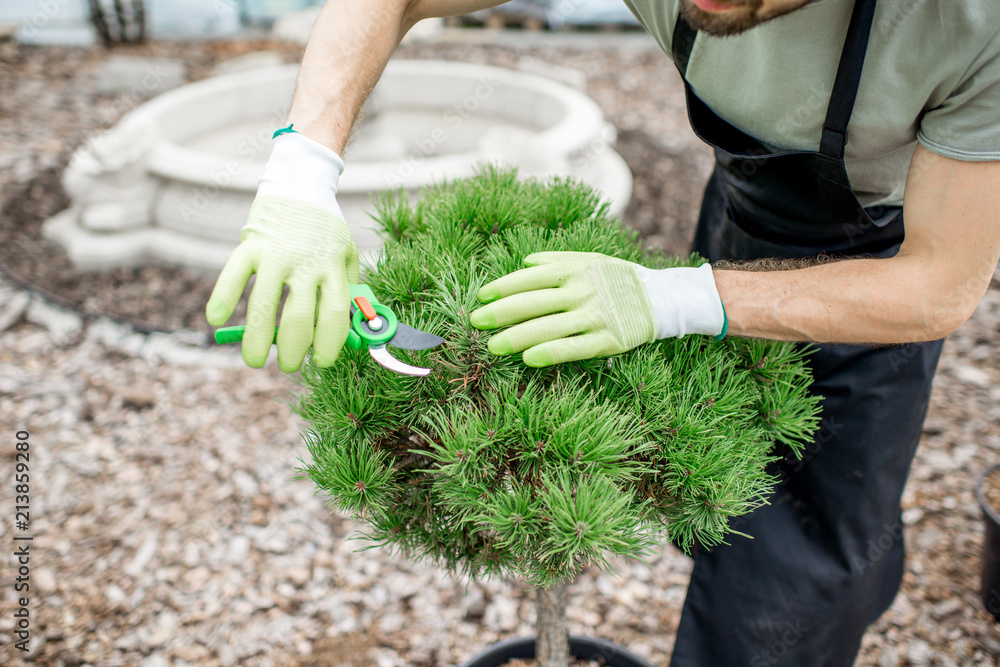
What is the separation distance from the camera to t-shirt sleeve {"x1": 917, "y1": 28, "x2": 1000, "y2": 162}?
3.31 feet

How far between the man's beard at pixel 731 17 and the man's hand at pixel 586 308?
0.40 metres

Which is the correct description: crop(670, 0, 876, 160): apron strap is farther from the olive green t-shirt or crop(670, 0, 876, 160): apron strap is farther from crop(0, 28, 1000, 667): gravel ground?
crop(0, 28, 1000, 667): gravel ground

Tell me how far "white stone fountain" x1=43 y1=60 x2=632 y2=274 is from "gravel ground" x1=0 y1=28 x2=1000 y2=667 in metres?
0.58

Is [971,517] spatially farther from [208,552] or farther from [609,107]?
[609,107]

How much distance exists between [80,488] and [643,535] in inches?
85.3

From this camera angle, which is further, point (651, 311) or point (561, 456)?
point (651, 311)

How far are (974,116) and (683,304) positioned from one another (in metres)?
0.53

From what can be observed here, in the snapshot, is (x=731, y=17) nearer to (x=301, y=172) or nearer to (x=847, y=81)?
(x=847, y=81)

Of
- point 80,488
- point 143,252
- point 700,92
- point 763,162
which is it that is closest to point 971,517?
point 763,162

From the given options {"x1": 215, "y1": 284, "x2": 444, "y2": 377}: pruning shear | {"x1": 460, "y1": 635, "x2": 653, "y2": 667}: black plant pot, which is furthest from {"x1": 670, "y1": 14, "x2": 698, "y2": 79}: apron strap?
{"x1": 460, "y1": 635, "x2": 653, "y2": 667}: black plant pot

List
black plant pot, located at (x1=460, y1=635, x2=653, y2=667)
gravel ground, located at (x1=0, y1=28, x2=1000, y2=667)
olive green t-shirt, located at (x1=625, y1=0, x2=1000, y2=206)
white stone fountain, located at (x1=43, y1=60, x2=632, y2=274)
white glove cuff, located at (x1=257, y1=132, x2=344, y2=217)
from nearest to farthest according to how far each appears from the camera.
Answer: olive green t-shirt, located at (x1=625, y1=0, x2=1000, y2=206) < white glove cuff, located at (x1=257, y1=132, x2=344, y2=217) < black plant pot, located at (x1=460, y1=635, x2=653, y2=667) < gravel ground, located at (x1=0, y1=28, x2=1000, y2=667) < white stone fountain, located at (x1=43, y1=60, x2=632, y2=274)

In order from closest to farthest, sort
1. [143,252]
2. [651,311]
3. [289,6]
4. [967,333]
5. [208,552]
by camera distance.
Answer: [651,311] → [208,552] → [967,333] → [143,252] → [289,6]

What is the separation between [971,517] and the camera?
2.36 metres

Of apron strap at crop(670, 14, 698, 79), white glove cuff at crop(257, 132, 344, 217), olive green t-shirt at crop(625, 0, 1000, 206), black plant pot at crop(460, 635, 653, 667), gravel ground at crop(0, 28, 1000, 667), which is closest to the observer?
olive green t-shirt at crop(625, 0, 1000, 206)
